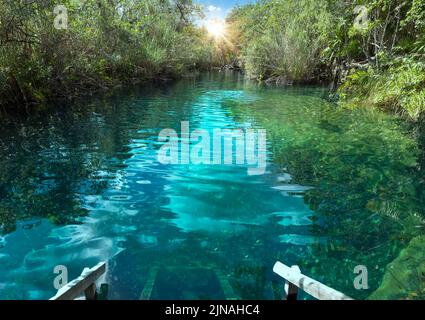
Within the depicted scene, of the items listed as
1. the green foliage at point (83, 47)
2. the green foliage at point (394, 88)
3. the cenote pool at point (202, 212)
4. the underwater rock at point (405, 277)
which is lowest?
the underwater rock at point (405, 277)

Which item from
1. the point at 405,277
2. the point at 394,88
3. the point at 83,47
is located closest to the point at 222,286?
the point at 405,277

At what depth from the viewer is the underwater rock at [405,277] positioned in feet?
8.96

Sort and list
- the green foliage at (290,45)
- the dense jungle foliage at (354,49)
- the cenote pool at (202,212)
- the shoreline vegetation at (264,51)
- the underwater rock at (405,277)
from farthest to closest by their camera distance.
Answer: the green foliage at (290,45) → the dense jungle foliage at (354,49) → the shoreline vegetation at (264,51) → the cenote pool at (202,212) → the underwater rock at (405,277)

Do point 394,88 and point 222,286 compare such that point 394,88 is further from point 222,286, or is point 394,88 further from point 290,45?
point 290,45

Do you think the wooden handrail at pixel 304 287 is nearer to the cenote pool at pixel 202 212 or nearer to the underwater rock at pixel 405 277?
the cenote pool at pixel 202 212

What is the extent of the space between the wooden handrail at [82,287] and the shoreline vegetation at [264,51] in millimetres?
2468

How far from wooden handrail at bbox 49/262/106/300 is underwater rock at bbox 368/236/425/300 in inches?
92.1

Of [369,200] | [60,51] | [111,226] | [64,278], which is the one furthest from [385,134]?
[60,51]

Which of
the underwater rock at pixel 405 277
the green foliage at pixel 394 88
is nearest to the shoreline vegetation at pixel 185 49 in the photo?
the green foliage at pixel 394 88

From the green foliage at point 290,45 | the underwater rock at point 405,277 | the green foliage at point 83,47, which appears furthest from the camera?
the green foliage at point 290,45

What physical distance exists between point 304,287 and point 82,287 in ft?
5.40

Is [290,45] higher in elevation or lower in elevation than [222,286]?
higher

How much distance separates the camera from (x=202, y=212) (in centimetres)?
407

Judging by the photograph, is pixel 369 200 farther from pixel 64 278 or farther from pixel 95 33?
pixel 95 33
